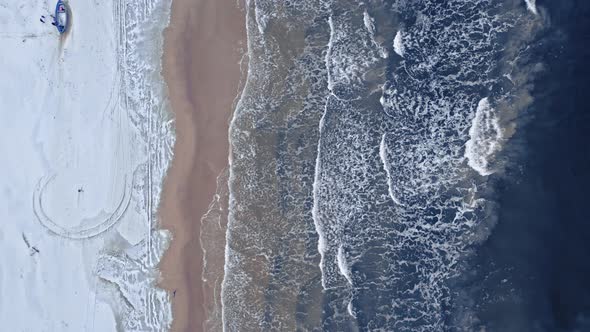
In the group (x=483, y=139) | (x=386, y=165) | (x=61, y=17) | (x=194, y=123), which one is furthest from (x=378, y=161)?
(x=61, y=17)

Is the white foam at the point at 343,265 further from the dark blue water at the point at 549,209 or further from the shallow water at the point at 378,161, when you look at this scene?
the dark blue water at the point at 549,209

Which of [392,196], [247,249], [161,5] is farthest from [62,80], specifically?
[392,196]

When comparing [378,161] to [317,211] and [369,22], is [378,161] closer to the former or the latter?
[317,211]

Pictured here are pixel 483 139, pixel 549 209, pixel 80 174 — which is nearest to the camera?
pixel 549 209

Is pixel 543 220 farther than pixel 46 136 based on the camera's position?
No

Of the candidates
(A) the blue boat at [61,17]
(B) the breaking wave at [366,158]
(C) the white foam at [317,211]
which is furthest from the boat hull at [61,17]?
(C) the white foam at [317,211]

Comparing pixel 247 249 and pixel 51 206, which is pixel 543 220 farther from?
pixel 51 206

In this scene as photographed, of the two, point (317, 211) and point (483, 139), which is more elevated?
point (483, 139)

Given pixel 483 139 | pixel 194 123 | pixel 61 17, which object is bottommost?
pixel 483 139
